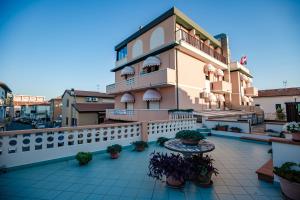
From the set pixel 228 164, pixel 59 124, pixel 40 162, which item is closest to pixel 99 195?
pixel 40 162

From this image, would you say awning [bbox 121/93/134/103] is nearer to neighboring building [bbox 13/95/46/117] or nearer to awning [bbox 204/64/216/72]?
awning [bbox 204/64/216/72]

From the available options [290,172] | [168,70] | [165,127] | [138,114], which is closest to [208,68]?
[168,70]

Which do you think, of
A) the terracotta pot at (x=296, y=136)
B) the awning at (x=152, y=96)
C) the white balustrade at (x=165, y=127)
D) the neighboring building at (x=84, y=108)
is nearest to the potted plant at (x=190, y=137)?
the terracotta pot at (x=296, y=136)

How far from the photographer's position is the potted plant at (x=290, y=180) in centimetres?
295

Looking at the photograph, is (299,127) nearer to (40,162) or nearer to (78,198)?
(78,198)

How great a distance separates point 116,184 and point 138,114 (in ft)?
40.0

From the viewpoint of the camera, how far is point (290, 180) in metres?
3.02

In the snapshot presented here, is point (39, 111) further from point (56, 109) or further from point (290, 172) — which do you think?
point (290, 172)

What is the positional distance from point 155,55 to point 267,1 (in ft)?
34.3

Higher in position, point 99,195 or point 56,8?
point 56,8

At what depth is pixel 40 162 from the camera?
207 inches

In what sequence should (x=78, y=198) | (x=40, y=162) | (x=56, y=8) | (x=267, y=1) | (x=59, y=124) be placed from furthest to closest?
(x=59, y=124), (x=267, y=1), (x=56, y=8), (x=40, y=162), (x=78, y=198)

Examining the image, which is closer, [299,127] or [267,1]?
[299,127]

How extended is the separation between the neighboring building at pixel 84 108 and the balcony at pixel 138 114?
9.39m
